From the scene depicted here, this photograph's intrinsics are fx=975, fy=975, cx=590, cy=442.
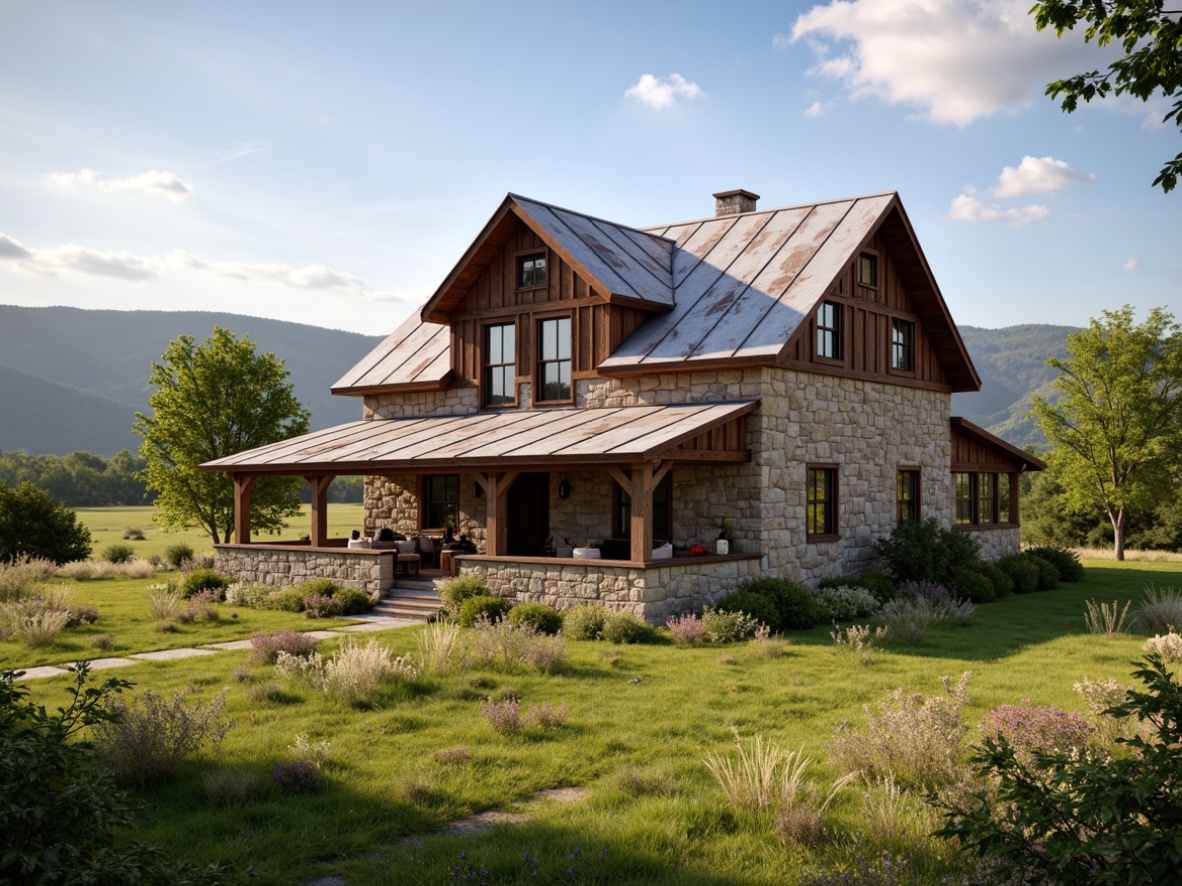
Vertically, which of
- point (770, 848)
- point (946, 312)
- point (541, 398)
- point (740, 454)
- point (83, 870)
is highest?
point (946, 312)

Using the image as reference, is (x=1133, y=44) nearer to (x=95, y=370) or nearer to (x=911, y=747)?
(x=911, y=747)

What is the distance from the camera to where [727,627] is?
14688 mm

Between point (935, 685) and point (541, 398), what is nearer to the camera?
point (935, 685)

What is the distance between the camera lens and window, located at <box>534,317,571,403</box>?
20.6 m

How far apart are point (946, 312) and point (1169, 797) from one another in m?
19.8

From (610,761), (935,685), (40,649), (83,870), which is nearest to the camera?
(83,870)

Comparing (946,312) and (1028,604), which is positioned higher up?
(946,312)

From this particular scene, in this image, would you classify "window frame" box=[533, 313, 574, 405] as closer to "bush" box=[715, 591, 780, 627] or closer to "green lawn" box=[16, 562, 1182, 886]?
"bush" box=[715, 591, 780, 627]

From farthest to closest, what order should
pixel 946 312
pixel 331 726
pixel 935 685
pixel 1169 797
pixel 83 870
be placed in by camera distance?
pixel 946 312 → pixel 935 685 → pixel 331 726 → pixel 1169 797 → pixel 83 870

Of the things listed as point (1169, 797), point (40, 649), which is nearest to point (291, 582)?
point (40, 649)

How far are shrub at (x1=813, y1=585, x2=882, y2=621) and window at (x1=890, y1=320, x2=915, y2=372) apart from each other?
255 inches

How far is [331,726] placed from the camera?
9.55 m

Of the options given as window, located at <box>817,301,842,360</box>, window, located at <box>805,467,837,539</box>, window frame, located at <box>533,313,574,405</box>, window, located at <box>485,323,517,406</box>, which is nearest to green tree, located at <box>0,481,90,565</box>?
window, located at <box>485,323,517,406</box>

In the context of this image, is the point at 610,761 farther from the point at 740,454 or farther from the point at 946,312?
the point at 946,312
